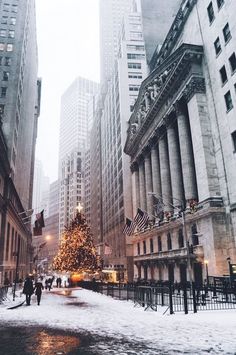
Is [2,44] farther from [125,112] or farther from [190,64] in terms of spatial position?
[190,64]

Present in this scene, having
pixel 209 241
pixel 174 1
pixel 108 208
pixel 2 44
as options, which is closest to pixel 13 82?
pixel 2 44

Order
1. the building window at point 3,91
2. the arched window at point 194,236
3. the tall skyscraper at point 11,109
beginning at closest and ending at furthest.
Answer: the arched window at point 194,236 < the tall skyscraper at point 11,109 < the building window at point 3,91

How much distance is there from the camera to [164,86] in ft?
166

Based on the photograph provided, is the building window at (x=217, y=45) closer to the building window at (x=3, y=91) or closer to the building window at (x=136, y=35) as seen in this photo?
the building window at (x=3, y=91)

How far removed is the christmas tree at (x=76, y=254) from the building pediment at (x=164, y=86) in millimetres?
23954

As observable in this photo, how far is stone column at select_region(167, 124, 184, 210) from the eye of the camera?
4847cm

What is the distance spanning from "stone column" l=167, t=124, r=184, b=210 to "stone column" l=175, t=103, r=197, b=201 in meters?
3.57

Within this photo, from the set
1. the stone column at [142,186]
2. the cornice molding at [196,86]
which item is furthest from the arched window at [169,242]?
the cornice molding at [196,86]

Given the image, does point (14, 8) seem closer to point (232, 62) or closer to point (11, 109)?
point (11, 109)

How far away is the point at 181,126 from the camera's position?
154 ft

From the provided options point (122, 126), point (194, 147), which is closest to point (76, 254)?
point (194, 147)

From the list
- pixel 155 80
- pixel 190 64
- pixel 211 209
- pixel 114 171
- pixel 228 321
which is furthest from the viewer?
pixel 114 171

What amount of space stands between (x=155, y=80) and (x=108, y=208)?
195 feet

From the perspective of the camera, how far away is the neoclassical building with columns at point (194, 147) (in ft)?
120
